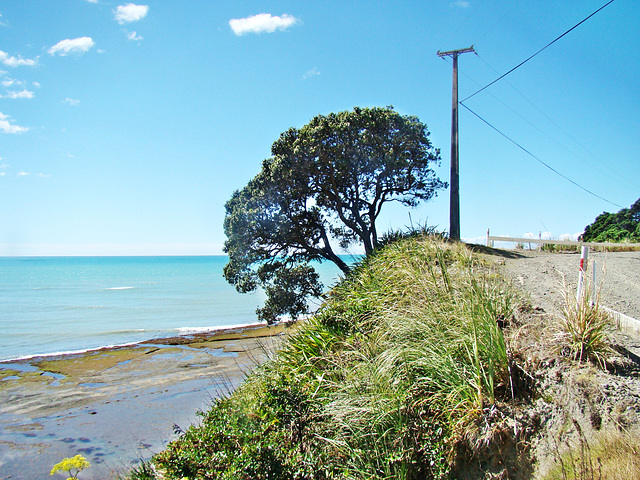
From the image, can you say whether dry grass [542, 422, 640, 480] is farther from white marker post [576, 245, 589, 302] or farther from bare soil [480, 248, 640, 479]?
white marker post [576, 245, 589, 302]

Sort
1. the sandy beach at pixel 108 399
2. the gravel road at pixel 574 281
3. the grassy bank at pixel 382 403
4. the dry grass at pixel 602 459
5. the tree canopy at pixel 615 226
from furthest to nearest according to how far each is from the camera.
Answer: the tree canopy at pixel 615 226
the sandy beach at pixel 108 399
the gravel road at pixel 574 281
the grassy bank at pixel 382 403
the dry grass at pixel 602 459

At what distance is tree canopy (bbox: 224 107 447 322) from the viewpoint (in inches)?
587

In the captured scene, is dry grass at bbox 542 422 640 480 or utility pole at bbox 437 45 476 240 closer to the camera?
dry grass at bbox 542 422 640 480

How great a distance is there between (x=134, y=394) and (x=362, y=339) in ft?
37.2

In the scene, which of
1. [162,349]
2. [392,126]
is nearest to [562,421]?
[392,126]

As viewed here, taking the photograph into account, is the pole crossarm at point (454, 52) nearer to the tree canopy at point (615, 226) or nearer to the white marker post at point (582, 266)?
the white marker post at point (582, 266)

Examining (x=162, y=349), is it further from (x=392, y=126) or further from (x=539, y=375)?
(x=539, y=375)

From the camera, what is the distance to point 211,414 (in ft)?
17.2

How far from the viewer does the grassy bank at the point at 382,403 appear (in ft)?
12.0

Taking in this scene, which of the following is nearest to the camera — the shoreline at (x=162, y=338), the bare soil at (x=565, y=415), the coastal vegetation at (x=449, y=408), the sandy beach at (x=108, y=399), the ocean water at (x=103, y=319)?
the bare soil at (x=565, y=415)

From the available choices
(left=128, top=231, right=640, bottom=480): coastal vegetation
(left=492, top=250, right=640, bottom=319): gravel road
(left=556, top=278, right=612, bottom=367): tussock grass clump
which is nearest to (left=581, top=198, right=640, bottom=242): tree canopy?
(left=492, top=250, right=640, bottom=319): gravel road

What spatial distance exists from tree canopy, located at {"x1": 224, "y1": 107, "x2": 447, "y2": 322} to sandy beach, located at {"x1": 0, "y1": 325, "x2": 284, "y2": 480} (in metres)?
3.44

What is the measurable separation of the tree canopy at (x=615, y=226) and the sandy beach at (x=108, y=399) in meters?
28.6

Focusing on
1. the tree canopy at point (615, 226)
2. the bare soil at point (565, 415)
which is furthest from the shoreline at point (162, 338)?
the tree canopy at point (615, 226)
